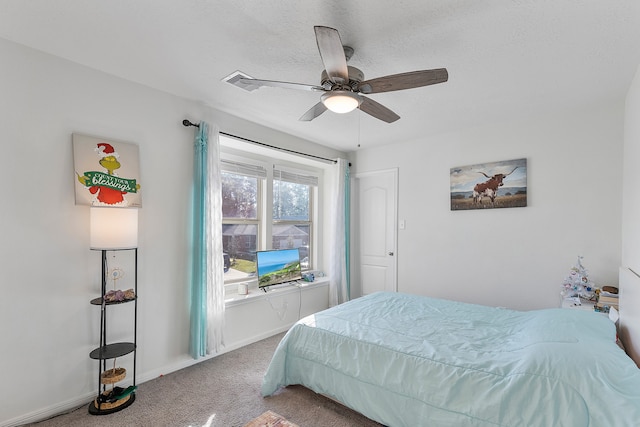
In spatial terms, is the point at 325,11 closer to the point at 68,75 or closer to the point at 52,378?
the point at 68,75

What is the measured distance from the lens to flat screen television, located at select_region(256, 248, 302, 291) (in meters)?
3.63

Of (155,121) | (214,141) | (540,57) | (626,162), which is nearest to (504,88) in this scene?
(540,57)

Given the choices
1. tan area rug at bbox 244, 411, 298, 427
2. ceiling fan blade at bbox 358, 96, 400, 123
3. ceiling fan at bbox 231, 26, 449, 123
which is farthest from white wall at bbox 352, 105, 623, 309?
tan area rug at bbox 244, 411, 298, 427

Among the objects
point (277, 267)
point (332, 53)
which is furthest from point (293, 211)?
point (332, 53)

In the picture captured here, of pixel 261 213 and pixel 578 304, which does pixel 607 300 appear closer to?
pixel 578 304

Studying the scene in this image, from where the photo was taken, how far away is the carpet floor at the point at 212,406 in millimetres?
2059

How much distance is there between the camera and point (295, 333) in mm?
2391

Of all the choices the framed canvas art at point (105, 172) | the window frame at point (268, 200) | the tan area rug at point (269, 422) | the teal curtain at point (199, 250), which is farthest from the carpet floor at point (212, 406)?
the framed canvas art at point (105, 172)

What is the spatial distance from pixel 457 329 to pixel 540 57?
2008mm

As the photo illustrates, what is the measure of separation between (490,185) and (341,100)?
243 centimetres

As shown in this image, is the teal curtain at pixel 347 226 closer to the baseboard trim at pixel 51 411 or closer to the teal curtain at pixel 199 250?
the teal curtain at pixel 199 250

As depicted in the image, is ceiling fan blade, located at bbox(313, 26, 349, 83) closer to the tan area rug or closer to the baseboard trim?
the tan area rug

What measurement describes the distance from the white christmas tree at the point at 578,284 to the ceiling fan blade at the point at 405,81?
2372mm

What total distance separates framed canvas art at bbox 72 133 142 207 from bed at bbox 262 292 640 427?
1.75 metres
